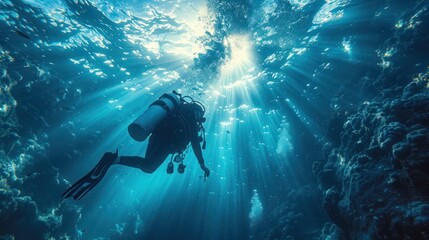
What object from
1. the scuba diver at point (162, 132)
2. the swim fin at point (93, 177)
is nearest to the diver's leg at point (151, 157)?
the scuba diver at point (162, 132)

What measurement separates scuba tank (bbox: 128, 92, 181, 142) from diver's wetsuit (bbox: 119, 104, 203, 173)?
10.1 inches

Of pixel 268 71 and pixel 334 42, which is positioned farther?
pixel 268 71

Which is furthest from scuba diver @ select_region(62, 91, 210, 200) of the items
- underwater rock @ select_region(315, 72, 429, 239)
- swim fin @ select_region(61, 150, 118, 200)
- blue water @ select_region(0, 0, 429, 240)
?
blue water @ select_region(0, 0, 429, 240)

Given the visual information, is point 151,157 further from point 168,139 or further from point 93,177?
point 93,177

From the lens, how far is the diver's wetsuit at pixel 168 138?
646 centimetres

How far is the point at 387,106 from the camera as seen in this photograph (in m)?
7.88

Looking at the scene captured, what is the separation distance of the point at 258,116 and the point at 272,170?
20.0 feet

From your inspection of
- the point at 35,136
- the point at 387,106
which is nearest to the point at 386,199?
the point at 387,106

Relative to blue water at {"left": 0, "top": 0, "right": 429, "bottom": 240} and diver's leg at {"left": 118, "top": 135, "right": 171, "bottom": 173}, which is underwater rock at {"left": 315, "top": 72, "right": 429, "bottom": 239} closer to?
blue water at {"left": 0, "top": 0, "right": 429, "bottom": 240}

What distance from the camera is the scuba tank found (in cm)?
592

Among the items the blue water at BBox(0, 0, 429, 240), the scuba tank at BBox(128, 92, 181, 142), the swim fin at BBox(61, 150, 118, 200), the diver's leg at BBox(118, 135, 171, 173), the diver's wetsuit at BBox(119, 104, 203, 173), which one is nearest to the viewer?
the swim fin at BBox(61, 150, 118, 200)

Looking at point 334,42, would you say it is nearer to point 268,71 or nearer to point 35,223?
point 268,71

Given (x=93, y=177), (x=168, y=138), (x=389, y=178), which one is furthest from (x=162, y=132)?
(x=389, y=178)

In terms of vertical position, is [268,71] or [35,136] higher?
[35,136]
